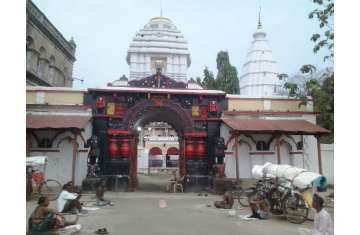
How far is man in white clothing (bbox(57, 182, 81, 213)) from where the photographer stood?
8.73 metres

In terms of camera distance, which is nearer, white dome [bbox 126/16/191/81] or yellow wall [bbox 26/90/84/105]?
yellow wall [bbox 26/90/84/105]

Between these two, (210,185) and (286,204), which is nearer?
(286,204)

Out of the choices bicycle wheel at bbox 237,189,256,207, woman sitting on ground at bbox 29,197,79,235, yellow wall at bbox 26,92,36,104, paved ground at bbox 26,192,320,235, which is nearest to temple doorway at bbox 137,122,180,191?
yellow wall at bbox 26,92,36,104

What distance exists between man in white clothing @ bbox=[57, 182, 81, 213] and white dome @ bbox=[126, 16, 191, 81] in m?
18.3

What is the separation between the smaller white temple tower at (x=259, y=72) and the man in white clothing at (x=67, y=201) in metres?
19.8

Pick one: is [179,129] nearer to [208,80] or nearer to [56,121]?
[56,121]

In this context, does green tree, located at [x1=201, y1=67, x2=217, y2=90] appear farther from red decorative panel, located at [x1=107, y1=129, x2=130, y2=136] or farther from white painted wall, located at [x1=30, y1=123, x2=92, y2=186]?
white painted wall, located at [x1=30, y1=123, x2=92, y2=186]

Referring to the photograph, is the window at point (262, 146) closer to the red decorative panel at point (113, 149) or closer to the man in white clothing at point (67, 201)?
the red decorative panel at point (113, 149)

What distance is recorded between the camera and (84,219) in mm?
Result: 8969

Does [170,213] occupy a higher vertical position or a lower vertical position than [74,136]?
lower
